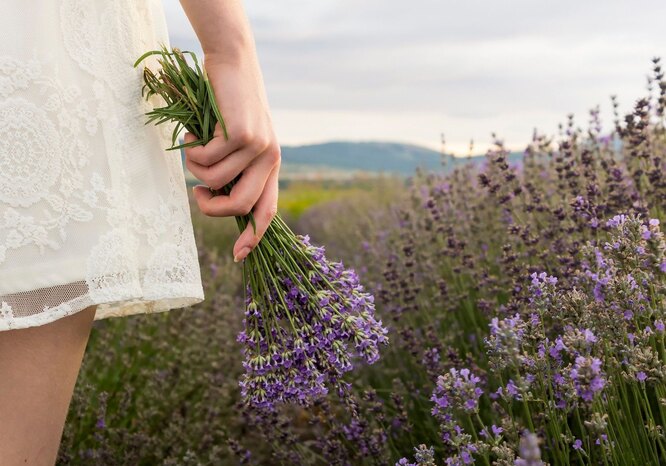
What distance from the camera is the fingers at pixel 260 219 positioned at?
5.38ft

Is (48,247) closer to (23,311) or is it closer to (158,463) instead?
(23,311)

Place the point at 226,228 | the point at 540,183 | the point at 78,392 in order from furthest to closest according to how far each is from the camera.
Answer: the point at 226,228 < the point at 540,183 < the point at 78,392

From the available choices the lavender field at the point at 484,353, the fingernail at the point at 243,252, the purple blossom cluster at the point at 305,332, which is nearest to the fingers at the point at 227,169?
the fingernail at the point at 243,252

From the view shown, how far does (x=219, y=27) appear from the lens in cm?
154

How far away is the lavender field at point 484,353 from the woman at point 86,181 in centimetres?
57

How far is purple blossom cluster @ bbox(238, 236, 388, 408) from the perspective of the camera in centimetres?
173

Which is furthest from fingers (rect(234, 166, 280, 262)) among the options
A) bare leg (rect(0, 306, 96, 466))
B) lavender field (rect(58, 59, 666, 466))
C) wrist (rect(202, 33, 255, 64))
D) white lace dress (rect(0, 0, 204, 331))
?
lavender field (rect(58, 59, 666, 466))

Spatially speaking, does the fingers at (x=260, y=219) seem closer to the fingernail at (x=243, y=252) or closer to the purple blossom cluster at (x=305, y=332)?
the fingernail at (x=243, y=252)

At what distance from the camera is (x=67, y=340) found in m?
1.48

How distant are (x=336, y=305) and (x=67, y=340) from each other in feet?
1.83

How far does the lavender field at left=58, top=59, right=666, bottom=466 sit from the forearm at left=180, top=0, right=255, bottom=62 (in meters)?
0.71

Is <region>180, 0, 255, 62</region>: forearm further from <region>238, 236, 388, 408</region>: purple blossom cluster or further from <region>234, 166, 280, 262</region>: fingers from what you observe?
<region>238, 236, 388, 408</region>: purple blossom cluster

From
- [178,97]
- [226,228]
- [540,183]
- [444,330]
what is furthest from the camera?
[226,228]

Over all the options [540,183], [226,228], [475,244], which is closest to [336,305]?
[475,244]
